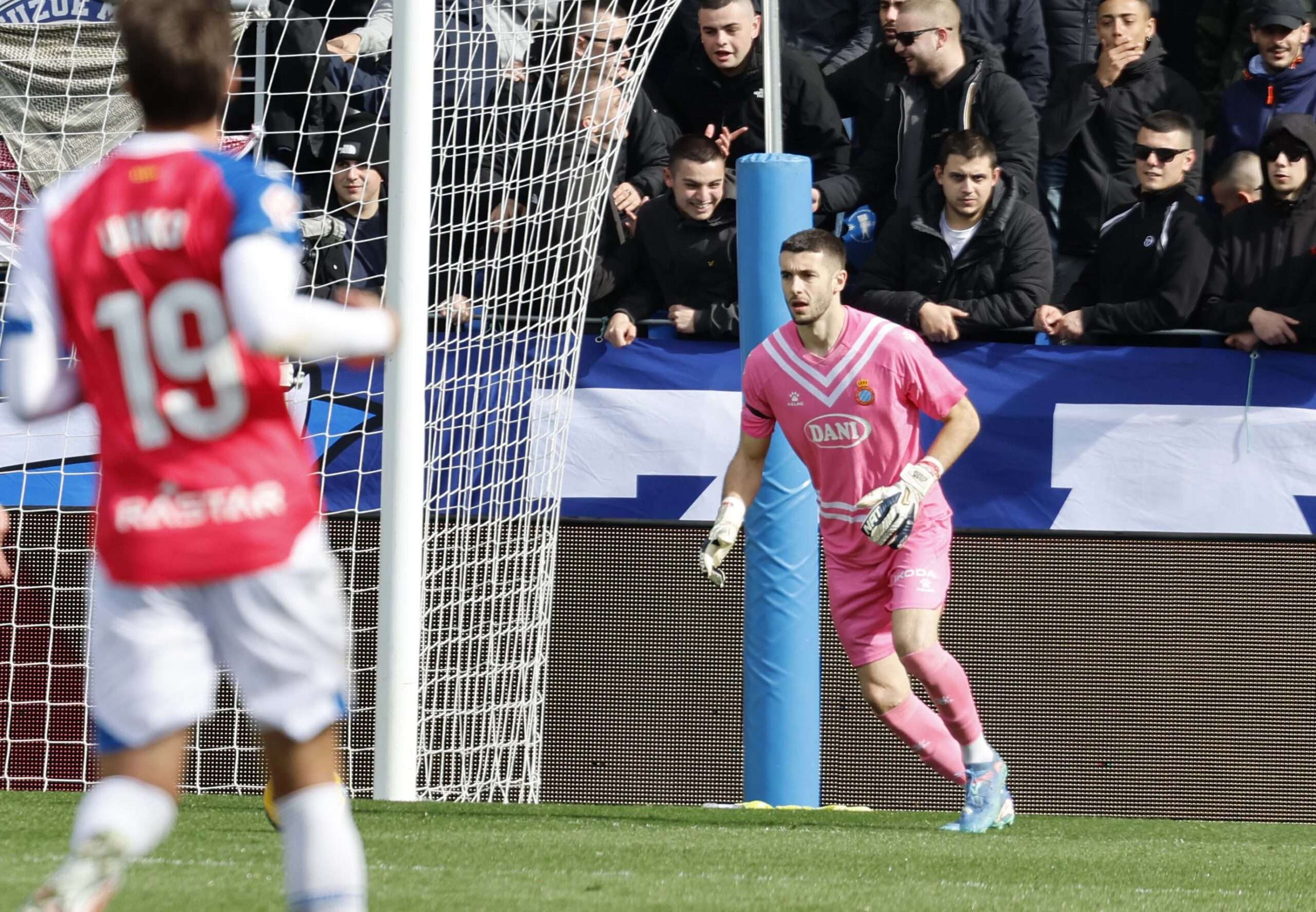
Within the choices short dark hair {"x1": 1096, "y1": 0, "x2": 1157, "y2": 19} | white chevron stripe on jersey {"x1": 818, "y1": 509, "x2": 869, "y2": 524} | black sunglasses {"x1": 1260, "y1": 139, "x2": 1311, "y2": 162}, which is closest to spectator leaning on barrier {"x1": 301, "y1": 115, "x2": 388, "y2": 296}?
white chevron stripe on jersey {"x1": 818, "y1": 509, "x2": 869, "y2": 524}

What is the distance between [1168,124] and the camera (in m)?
8.70

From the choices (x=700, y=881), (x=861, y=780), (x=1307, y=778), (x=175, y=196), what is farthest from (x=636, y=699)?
(x=175, y=196)

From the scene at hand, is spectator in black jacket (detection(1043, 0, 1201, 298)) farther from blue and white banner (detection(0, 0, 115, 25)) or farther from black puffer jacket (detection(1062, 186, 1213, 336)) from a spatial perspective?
blue and white banner (detection(0, 0, 115, 25))

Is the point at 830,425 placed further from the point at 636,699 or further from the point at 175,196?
the point at 175,196

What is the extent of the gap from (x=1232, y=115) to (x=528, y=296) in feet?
12.8

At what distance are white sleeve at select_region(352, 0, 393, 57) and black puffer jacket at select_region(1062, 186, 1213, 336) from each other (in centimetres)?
350

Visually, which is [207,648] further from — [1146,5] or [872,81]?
[1146,5]

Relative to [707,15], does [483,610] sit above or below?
below

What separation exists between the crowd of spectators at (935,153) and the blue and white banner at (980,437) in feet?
0.69

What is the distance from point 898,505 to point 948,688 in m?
0.72

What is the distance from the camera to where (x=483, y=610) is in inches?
305

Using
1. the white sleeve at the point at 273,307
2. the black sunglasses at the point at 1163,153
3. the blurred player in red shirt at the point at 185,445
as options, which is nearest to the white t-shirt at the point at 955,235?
the black sunglasses at the point at 1163,153

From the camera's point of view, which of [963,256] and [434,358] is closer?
[434,358]

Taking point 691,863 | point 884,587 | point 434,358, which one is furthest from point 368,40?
point 691,863
